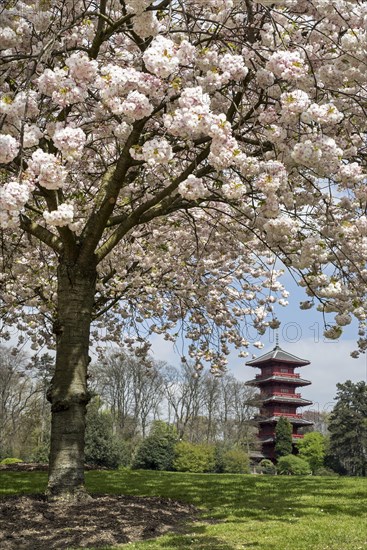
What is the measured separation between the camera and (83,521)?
255 inches

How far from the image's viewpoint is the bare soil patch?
587 centimetres

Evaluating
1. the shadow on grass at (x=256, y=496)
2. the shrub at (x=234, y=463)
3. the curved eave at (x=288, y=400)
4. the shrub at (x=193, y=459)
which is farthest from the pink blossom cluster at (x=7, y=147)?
the curved eave at (x=288, y=400)

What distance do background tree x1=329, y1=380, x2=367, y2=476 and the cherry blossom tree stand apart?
2727cm

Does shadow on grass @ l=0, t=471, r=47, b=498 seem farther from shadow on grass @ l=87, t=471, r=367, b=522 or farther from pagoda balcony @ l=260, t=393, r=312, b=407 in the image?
pagoda balcony @ l=260, t=393, r=312, b=407

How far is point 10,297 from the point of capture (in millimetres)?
12461

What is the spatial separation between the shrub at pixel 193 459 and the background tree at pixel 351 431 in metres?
11.0

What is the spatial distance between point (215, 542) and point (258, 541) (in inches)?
16.8

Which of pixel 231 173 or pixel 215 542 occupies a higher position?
pixel 231 173

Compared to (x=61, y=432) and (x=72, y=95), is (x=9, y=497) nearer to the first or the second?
(x=61, y=432)

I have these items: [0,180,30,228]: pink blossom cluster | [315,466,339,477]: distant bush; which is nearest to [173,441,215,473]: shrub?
[315,466,339,477]: distant bush

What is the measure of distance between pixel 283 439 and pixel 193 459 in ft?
50.4

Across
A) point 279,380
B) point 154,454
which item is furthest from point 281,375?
point 154,454

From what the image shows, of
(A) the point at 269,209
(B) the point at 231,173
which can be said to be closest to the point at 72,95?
(A) the point at 269,209

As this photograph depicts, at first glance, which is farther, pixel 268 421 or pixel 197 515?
pixel 268 421
